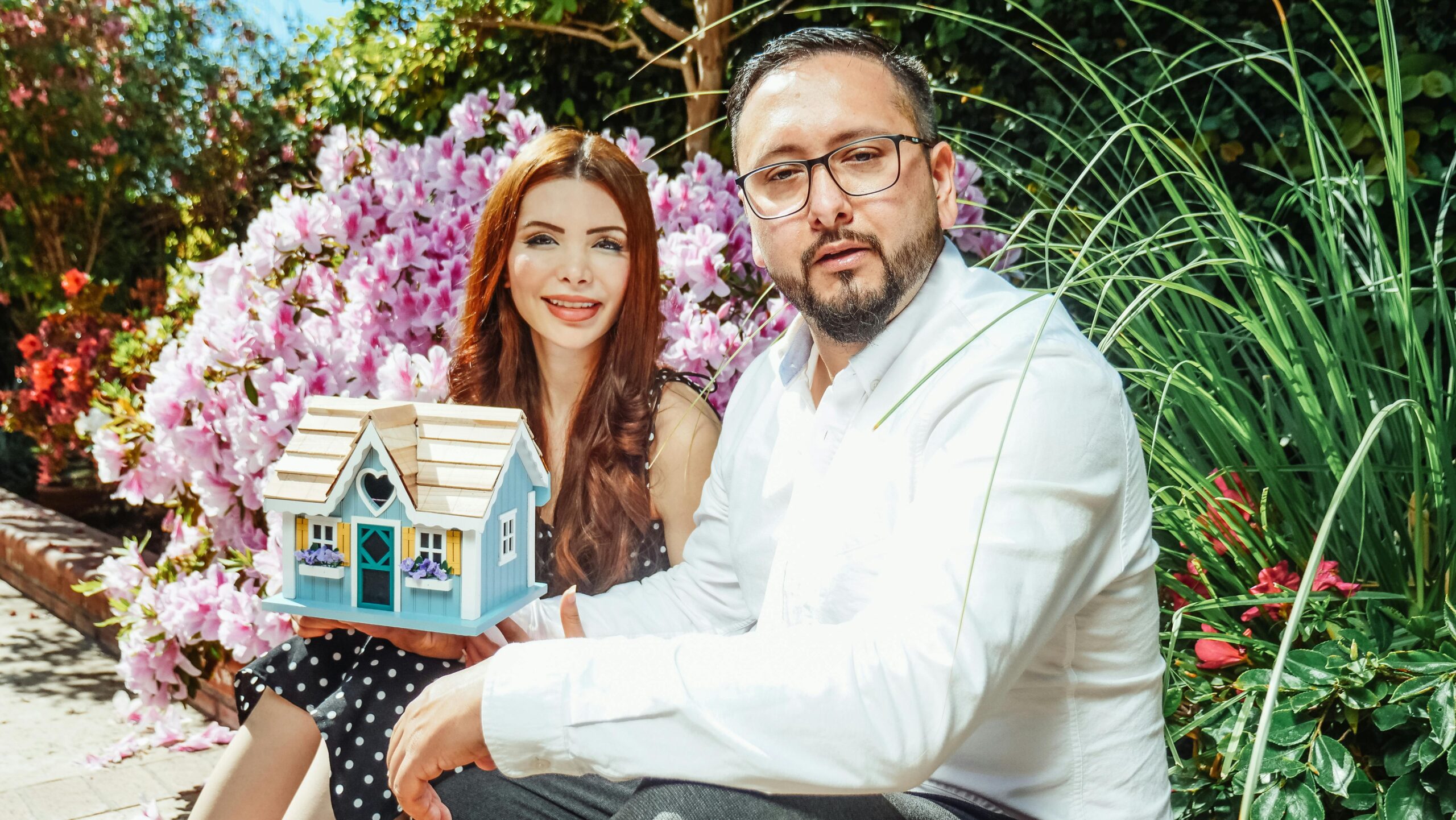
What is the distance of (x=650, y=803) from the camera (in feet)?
4.10

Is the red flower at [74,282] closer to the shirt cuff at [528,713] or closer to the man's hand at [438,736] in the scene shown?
the man's hand at [438,736]

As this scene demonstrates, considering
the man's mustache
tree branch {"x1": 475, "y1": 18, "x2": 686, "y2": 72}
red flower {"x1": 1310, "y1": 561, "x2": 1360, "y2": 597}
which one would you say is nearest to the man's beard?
the man's mustache

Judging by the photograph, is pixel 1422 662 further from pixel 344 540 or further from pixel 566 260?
pixel 566 260

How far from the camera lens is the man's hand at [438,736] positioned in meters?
1.28

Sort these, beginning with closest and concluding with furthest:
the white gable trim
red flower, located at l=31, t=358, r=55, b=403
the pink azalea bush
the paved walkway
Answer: the white gable trim
the pink azalea bush
the paved walkway
red flower, located at l=31, t=358, r=55, b=403

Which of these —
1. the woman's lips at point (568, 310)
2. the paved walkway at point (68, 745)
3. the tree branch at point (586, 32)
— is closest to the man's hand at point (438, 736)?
the woman's lips at point (568, 310)

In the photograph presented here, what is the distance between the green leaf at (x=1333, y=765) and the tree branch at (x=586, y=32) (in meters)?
3.15

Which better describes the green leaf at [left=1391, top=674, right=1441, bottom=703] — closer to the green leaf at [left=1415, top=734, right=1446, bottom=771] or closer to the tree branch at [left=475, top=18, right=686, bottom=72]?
the green leaf at [left=1415, top=734, right=1446, bottom=771]

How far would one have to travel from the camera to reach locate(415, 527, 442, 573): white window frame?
1529 millimetres

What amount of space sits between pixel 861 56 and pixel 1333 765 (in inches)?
44.4

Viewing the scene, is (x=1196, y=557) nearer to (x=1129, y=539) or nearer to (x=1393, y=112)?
(x=1129, y=539)

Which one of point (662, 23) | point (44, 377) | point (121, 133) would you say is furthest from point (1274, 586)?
point (121, 133)

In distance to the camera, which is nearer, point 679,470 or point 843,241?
point 843,241

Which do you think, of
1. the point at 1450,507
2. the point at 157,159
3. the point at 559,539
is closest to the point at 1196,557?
the point at 1450,507
